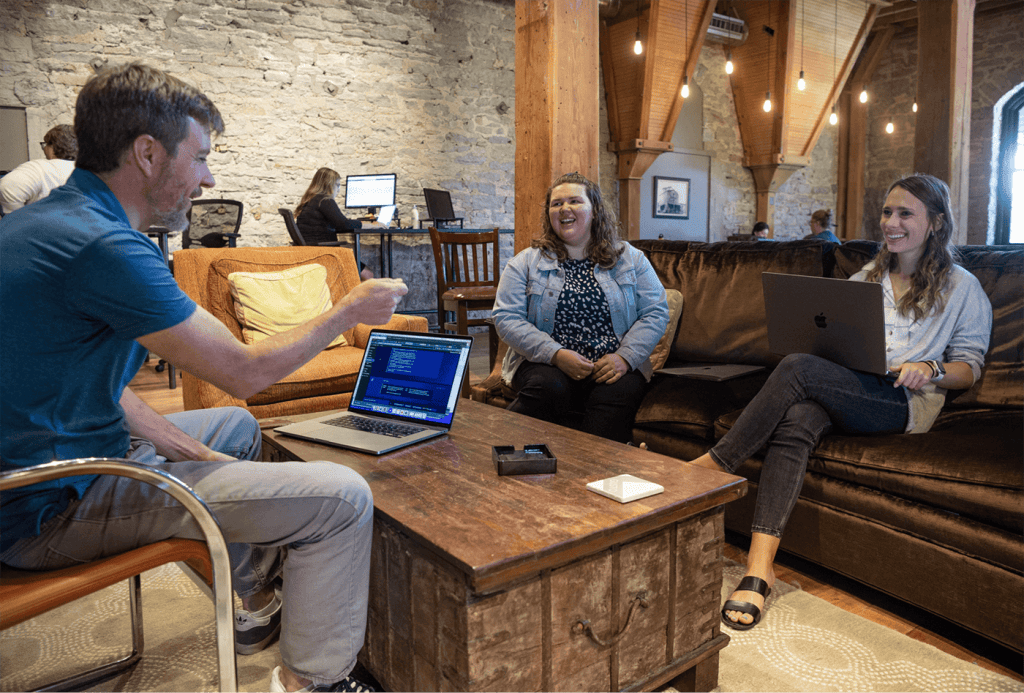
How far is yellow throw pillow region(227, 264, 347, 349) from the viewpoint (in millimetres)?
3090

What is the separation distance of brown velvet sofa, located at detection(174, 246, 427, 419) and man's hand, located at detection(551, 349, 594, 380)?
673mm

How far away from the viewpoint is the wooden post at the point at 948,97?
4480mm

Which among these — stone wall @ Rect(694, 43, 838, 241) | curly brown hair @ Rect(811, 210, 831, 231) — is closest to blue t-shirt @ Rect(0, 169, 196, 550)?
curly brown hair @ Rect(811, 210, 831, 231)

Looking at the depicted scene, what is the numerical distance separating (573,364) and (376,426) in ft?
2.80

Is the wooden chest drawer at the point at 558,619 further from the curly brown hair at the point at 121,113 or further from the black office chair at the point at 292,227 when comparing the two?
the black office chair at the point at 292,227

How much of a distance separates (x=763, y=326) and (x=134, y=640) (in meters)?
2.34

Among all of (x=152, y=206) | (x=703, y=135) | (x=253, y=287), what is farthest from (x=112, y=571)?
(x=703, y=135)

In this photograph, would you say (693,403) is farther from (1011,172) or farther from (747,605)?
(1011,172)

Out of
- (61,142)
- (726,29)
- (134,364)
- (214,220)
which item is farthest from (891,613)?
(726,29)

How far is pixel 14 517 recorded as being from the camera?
1.09 m

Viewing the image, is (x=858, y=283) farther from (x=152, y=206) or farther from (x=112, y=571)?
(x=112, y=571)

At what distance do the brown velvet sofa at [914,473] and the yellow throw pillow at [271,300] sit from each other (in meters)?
1.67

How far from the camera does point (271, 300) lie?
123 inches

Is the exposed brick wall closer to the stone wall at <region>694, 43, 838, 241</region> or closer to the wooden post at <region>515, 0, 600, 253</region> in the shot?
the stone wall at <region>694, 43, 838, 241</region>
